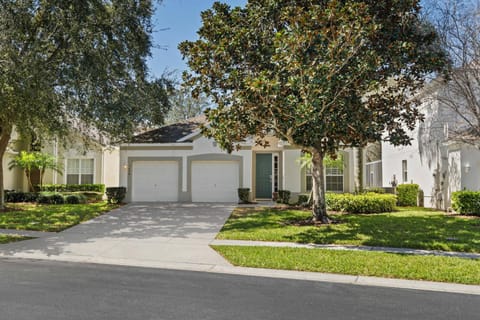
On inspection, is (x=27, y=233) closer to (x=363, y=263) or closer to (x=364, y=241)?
(x=363, y=263)

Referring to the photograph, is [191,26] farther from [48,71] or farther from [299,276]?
[299,276]

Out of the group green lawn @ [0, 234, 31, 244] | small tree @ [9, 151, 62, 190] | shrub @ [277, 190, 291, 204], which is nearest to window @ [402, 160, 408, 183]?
shrub @ [277, 190, 291, 204]

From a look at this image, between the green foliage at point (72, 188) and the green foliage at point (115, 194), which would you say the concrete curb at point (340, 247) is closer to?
the green foliage at point (115, 194)

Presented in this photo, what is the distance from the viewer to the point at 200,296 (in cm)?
543

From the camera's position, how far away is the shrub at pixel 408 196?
1792 centimetres

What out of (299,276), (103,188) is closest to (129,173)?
(103,188)

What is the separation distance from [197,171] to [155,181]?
2360mm

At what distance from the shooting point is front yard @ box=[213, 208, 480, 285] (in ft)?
22.4

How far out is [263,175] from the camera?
20.1 metres

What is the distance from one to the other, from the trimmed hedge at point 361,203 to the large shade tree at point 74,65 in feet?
28.6

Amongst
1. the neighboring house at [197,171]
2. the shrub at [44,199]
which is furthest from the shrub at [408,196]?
the shrub at [44,199]

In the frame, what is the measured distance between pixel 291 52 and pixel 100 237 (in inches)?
290

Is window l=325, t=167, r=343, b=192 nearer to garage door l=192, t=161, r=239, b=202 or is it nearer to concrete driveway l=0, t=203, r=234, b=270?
garage door l=192, t=161, r=239, b=202

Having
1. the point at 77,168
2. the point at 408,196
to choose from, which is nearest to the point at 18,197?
the point at 77,168
